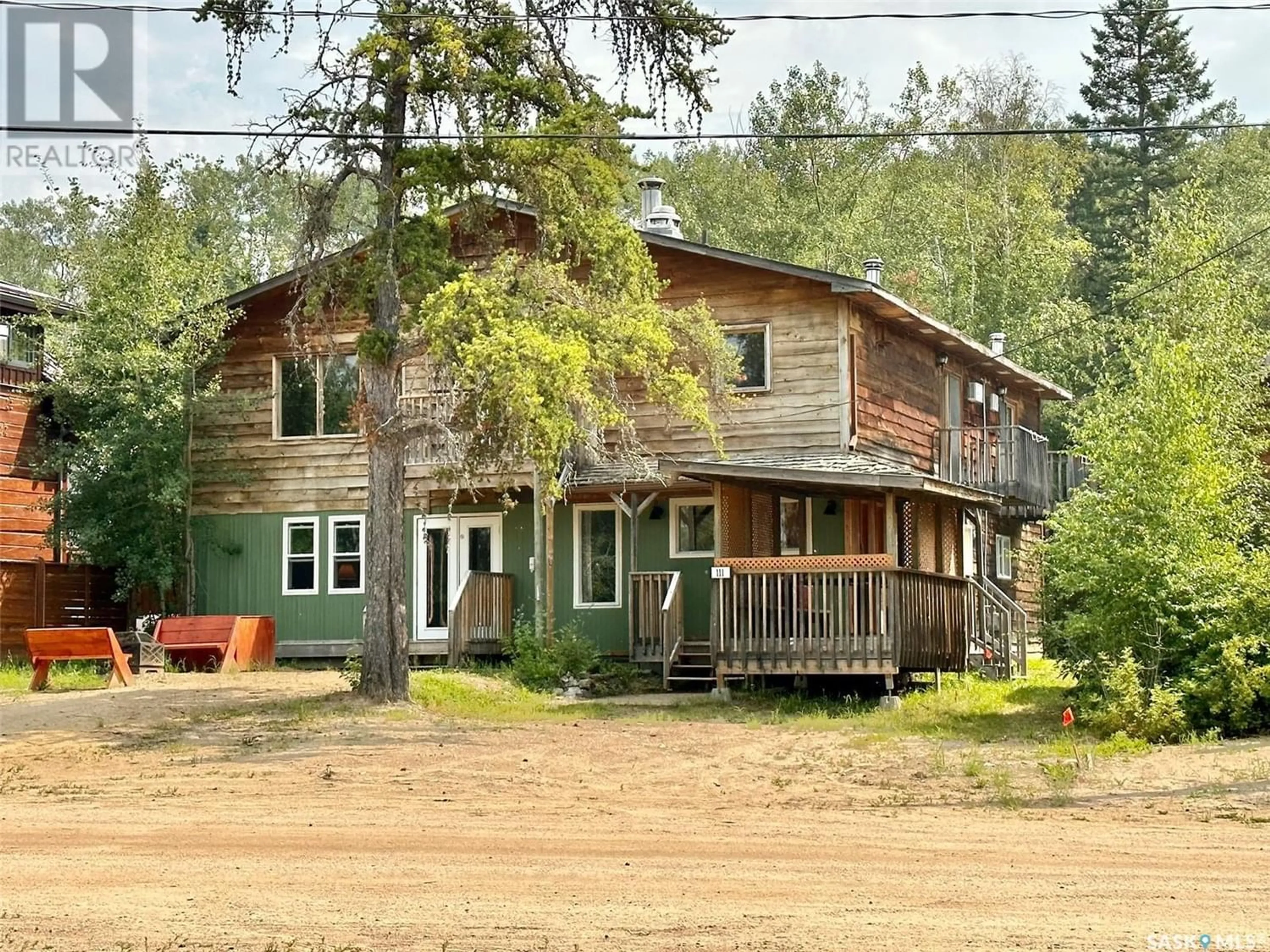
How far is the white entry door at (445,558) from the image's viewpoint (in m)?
26.9

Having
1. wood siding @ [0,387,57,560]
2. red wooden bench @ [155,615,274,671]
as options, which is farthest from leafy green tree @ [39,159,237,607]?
red wooden bench @ [155,615,274,671]

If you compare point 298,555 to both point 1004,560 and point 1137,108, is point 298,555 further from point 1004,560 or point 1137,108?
point 1137,108

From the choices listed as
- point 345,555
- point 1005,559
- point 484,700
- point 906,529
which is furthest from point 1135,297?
point 484,700

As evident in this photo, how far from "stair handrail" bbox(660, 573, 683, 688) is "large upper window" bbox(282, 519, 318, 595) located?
7.03m

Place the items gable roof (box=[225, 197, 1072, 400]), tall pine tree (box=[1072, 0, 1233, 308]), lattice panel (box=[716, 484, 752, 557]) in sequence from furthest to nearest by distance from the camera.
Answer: tall pine tree (box=[1072, 0, 1233, 308]) < lattice panel (box=[716, 484, 752, 557]) < gable roof (box=[225, 197, 1072, 400])

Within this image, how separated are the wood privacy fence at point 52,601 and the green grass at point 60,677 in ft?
3.37

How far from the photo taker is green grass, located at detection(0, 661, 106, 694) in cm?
2152

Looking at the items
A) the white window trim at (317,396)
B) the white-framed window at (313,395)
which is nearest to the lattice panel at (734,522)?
the white window trim at (317,396)

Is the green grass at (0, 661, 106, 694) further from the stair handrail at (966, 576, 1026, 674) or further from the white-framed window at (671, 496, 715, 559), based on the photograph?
the stair handrail at (966, 576, 1026, 674)

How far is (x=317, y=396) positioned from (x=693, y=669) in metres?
8.59

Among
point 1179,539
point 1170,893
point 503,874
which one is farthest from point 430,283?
point 1170,893

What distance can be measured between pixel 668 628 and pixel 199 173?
40834mm

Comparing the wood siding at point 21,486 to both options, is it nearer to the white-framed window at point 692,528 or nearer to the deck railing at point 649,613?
the deck railing at point 649,613

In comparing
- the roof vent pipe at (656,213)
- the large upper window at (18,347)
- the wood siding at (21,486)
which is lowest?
the wood siding at (21,486)
